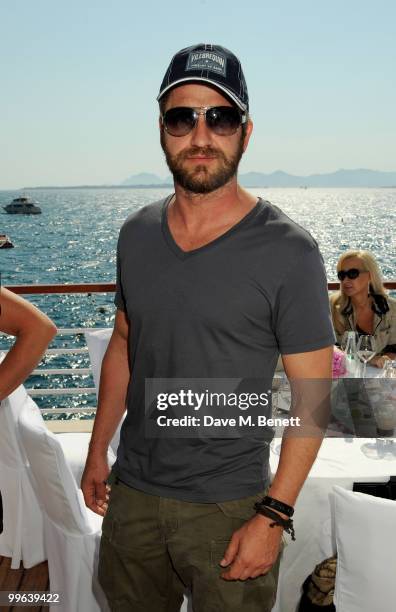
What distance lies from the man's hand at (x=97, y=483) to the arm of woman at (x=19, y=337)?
28 centimetres

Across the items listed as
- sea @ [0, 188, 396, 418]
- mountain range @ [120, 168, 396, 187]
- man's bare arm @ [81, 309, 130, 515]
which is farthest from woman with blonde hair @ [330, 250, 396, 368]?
mountain range @ [120, 168, 396, 187]

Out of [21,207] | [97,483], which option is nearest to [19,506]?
[97,483]

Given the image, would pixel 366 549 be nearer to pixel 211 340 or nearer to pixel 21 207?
pixel 211 340

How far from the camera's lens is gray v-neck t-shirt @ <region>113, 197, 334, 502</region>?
47.9 inches

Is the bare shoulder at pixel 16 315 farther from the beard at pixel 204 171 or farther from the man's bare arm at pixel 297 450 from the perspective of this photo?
the man's bare arm at pixel 297 450

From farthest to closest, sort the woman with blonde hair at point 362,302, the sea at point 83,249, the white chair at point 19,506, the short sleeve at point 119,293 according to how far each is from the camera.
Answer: the sea at point 83,249
the woman with blonde hair at point 362,302
the white chair at point 19,506
the short sleeve at point 119,293

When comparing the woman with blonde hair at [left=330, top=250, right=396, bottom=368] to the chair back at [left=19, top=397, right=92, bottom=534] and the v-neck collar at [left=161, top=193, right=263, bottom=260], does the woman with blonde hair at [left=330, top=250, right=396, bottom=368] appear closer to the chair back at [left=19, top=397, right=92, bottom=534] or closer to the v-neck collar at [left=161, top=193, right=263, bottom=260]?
the chair back at [left=19, top=397, right=92, bottom=534]

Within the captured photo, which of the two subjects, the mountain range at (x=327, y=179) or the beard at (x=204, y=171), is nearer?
the beard at (x=204, y=171)

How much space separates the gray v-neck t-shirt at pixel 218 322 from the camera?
1217mm

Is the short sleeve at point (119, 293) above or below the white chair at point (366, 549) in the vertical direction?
above

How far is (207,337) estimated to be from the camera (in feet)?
4.17

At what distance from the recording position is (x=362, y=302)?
139 inches

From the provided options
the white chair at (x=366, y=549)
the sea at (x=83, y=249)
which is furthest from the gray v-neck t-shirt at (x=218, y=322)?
the sea at (x=83, y=249)

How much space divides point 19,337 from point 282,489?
2.51ft
